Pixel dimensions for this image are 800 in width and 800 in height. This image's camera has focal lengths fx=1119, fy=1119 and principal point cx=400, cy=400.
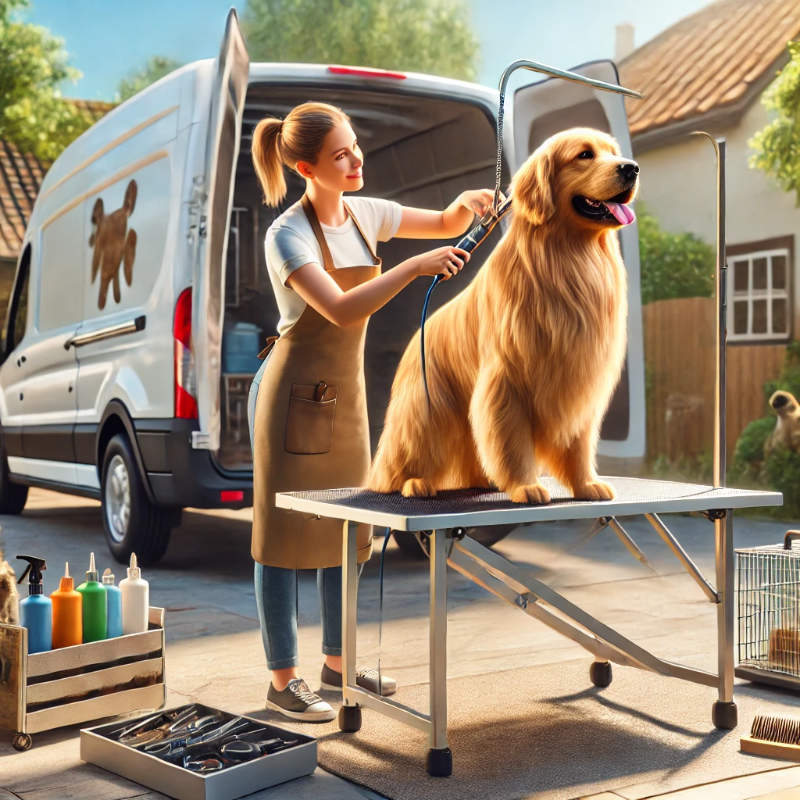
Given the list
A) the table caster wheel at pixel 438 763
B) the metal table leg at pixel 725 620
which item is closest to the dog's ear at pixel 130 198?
the metal table leg at pixel 725 620

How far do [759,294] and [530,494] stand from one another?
9090 mm

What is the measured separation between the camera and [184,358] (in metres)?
5.43

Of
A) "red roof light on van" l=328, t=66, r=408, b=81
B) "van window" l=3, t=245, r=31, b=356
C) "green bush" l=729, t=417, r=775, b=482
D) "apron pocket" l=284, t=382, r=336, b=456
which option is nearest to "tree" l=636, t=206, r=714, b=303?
"green bush" l=729, t=417, r=775, b=482

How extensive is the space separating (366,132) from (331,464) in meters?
3.74

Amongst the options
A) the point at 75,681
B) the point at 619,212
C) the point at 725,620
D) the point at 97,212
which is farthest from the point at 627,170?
the point at 97,212

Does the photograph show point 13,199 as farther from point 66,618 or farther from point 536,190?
point 536,190

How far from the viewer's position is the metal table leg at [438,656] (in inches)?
112

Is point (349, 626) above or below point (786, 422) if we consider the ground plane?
below

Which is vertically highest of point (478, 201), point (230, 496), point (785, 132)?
point (785, 132)

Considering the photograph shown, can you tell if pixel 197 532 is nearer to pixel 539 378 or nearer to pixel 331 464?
pixel 331 464

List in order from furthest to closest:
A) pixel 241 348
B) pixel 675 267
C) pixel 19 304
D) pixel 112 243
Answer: pixel 675 267 < pixel 19 304 < pixel 241 348 < pixel 112 243

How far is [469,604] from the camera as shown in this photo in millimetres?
5258

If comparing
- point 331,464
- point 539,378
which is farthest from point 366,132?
point 539,378

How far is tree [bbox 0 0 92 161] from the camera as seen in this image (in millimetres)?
14516
